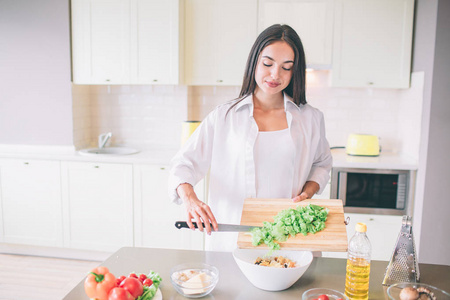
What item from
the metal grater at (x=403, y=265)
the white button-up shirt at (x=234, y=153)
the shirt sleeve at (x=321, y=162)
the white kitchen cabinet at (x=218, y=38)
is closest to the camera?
the metal grater at (x=403, y=265)

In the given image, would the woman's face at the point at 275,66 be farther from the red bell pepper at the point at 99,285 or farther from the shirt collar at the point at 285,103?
the red bell pepper at the point at 99,285

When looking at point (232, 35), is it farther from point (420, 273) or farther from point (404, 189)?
point (420, 273)

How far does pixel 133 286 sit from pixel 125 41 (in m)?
2.83

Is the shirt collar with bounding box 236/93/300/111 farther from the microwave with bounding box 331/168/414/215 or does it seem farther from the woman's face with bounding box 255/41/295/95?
the microwave with bounding box 331/168/414/215

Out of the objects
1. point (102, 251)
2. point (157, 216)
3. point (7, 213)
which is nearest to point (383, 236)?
point (157, 216)

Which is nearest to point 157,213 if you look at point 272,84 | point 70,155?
point 70,155

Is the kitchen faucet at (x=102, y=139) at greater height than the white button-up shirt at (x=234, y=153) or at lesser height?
lesser

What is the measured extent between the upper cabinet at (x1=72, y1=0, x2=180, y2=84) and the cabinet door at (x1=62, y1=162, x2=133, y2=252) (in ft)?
2.60

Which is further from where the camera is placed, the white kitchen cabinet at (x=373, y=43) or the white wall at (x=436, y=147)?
the white kitchen cabinet at (x=373, y=43)

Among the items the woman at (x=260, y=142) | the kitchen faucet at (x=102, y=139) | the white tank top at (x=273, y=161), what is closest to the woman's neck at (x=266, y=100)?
the woman at (x=260, y=142)

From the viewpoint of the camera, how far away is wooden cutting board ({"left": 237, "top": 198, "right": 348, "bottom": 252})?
1.32m

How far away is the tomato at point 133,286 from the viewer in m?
1.17

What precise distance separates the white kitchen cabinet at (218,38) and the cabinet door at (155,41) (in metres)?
0.14

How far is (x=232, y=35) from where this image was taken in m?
3.56
